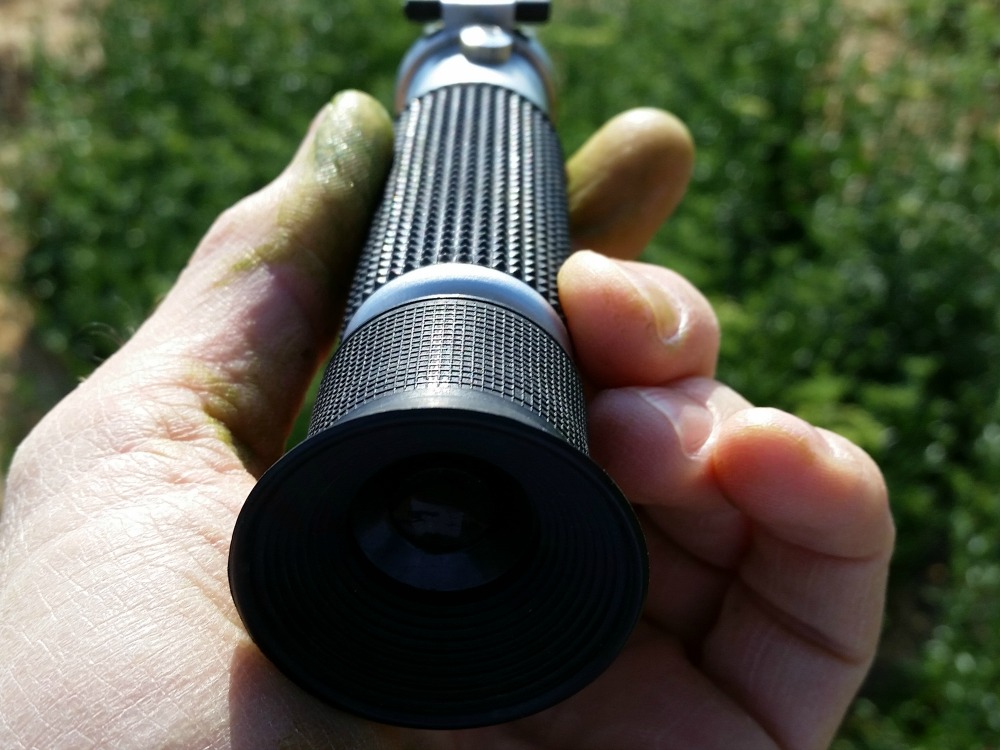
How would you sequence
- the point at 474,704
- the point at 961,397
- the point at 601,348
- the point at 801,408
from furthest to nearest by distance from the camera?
the point at 961,397
the point at 801,408
the point at 601,348
the point at 474,704

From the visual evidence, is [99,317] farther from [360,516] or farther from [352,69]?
[360,516]

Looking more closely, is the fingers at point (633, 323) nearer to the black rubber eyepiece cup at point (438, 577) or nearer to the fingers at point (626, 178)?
the black rubber eyepiece cup at point (438, 577)

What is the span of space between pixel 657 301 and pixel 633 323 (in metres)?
Result: 0.09

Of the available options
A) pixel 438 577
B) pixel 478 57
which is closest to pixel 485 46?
pixel 478 57

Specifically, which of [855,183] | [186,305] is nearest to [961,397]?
[855,183]

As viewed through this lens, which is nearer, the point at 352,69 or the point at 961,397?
the point at 961,397

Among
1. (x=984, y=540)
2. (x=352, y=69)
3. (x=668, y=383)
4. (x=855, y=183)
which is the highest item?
(x=668, y=383)

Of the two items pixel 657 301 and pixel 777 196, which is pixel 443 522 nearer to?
pixel 657 301

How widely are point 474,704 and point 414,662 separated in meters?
0.08

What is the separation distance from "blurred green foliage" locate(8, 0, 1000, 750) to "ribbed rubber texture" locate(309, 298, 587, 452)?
4.82 ft

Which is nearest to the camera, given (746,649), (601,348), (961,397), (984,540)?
(601,348)

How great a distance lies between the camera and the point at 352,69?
3.89 m

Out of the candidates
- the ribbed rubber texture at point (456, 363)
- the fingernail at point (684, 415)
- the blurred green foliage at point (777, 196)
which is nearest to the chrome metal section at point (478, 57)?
the fingernail at point (684, 415)

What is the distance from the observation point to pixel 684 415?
1.39 meters
